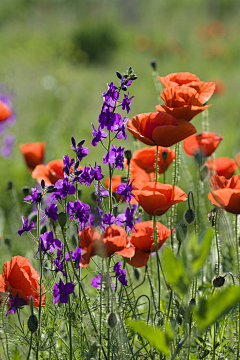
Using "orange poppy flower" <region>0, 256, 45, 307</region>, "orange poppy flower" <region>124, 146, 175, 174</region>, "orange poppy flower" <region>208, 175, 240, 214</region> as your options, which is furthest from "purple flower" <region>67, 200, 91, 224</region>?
"orange poppy flower" <region>124, 146, 175, 174</region>

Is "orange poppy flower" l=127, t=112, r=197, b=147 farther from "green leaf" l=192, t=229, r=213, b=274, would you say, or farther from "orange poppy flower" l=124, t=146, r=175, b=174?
"green leaf" l=192, t=229, r=213, b=274

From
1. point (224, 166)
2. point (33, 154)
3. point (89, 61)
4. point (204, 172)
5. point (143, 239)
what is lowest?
point (143, 239)

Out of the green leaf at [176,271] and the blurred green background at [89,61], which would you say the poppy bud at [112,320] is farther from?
the blurred green background at [89,61]

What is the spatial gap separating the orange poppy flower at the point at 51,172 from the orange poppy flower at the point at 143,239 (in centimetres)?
32

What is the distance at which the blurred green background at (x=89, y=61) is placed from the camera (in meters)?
3.33

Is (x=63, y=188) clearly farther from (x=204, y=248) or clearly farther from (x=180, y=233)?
(x=204, y=248)

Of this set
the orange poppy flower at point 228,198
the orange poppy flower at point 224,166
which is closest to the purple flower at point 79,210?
the orange poppy flower at point 228,198

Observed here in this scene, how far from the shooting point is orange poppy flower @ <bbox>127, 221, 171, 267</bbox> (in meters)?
0.79

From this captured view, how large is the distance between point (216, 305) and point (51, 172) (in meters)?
0.73

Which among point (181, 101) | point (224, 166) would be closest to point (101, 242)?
point (181, 101)

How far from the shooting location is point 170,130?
2.48ft

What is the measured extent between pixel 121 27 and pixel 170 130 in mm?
9222

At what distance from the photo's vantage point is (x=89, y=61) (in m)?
7.54

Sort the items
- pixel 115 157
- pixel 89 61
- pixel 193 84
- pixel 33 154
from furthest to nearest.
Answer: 1. pixel 89 61
2. pixel 33 154
3. pixel 193 84
4. pixel 115 157
